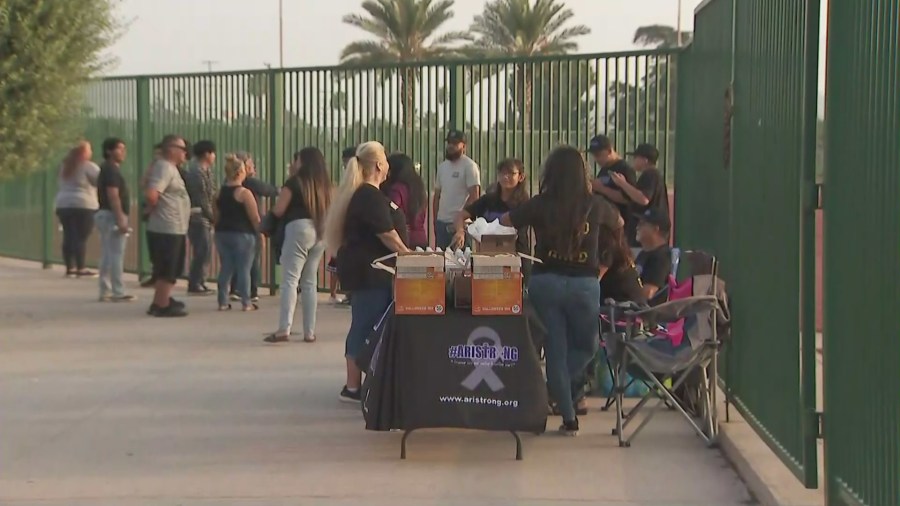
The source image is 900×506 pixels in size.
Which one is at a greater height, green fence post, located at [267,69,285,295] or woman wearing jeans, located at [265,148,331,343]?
green fence post, located at [267,69,285,295]

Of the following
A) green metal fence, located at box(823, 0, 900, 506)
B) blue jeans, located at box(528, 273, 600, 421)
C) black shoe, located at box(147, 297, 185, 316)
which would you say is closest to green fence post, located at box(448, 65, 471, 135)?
black shoe, located at box(147, 297, 185, 316)

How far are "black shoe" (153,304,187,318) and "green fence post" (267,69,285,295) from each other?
5.97ft

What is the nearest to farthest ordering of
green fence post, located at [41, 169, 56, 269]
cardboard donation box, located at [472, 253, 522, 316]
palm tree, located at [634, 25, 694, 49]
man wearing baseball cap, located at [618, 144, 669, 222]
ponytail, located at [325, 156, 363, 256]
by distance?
cardboard donation box, located at [472, 253, 522, 316]
ponytail, located at [325, 156, 363, 256]
man wearing baseball cap, located at [618, 144, 669, 222]
green fence post, located at [41, 169, 56, 269]
palm tree, located at [634, 25, 694, 49]

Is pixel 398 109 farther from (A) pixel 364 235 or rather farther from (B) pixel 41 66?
(A) pixel 364 235

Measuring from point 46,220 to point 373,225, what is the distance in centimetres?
1120

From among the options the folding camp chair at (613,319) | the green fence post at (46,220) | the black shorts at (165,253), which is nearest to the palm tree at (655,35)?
the green fence post at (46,220)

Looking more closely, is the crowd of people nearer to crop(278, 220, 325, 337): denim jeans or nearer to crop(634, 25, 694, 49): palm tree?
crop(278, 220, 325, 337): denim jeans

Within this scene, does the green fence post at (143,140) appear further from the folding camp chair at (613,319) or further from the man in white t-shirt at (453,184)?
the folding camp chair at (613,319)

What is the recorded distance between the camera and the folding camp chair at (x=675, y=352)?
22.6 ft

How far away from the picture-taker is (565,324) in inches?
280

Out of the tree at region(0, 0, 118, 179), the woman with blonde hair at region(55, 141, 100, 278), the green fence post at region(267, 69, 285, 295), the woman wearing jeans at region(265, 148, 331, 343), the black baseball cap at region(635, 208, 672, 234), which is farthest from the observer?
the woman with blonde hair at region(55, 141, 100, 278)

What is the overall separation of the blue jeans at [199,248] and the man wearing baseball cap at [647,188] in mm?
5508

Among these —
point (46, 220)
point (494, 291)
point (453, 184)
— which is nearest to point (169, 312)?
point (453, 184)

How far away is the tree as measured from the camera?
1110 cm
